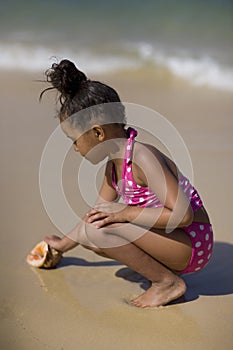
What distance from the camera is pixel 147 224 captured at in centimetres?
215

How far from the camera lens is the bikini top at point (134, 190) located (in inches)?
85.9

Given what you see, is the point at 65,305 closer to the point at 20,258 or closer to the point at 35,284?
the point at 35,284

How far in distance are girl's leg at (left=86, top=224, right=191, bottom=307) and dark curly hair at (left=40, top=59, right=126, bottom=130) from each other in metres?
0.36

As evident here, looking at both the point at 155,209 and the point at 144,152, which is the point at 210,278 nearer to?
the point at 155,209

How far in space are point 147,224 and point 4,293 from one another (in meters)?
0.54

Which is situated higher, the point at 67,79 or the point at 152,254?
the point at 67,79

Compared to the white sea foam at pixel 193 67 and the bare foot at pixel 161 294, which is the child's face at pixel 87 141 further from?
the white sea foam at pixel 193 67

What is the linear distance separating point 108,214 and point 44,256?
44 cm

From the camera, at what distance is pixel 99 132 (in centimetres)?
216

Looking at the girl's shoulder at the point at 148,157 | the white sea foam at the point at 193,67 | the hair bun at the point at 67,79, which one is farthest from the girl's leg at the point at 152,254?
the white sea foam at the point at 193,67

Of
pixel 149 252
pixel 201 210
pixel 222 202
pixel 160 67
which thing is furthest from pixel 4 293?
pixel 160 67

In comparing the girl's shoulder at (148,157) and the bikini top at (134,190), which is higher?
the girl's shoulder at (148,157)

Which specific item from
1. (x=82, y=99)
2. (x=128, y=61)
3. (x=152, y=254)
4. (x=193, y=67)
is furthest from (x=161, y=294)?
(x=128, y=61)

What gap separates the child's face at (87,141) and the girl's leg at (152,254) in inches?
9.7
